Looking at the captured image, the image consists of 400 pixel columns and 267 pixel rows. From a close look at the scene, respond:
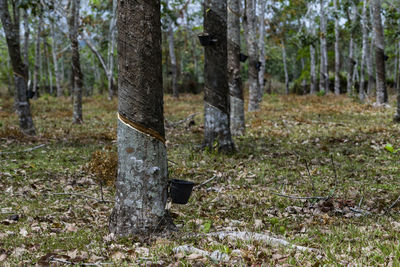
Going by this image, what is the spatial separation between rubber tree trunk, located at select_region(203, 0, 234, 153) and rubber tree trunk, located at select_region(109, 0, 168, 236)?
506 centimetres

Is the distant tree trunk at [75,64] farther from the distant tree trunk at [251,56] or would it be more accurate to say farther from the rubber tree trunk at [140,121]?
the rubber tree trunk at [140,121]

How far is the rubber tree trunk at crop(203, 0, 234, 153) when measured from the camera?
30.6ft

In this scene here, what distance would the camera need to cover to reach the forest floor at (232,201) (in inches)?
153

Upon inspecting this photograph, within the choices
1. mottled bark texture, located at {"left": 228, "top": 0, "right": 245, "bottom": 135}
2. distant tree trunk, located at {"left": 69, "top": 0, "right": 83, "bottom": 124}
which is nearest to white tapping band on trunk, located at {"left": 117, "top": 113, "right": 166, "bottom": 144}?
mottled bark texture, located at {"left": 228, "top": 0, "right": 245, "bottom": 135}

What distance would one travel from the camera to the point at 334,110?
1777 centimetres

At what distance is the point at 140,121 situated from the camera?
4.24 metres

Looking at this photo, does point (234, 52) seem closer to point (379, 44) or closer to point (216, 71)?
point (216, 71)

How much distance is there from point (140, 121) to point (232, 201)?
2794 millimetres

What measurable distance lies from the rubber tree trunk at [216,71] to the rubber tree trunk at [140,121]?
199 inches

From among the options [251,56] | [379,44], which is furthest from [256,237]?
[379,44]

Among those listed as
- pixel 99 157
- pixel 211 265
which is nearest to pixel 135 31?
pixel 211 265

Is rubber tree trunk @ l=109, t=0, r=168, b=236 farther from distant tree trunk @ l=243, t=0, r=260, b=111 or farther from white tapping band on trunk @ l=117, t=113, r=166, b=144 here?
distant tree trunk @ l=243, t=0, r=260, b=111

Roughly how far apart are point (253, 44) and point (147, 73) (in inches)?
582

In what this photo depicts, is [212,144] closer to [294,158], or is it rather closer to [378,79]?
[294,158]
